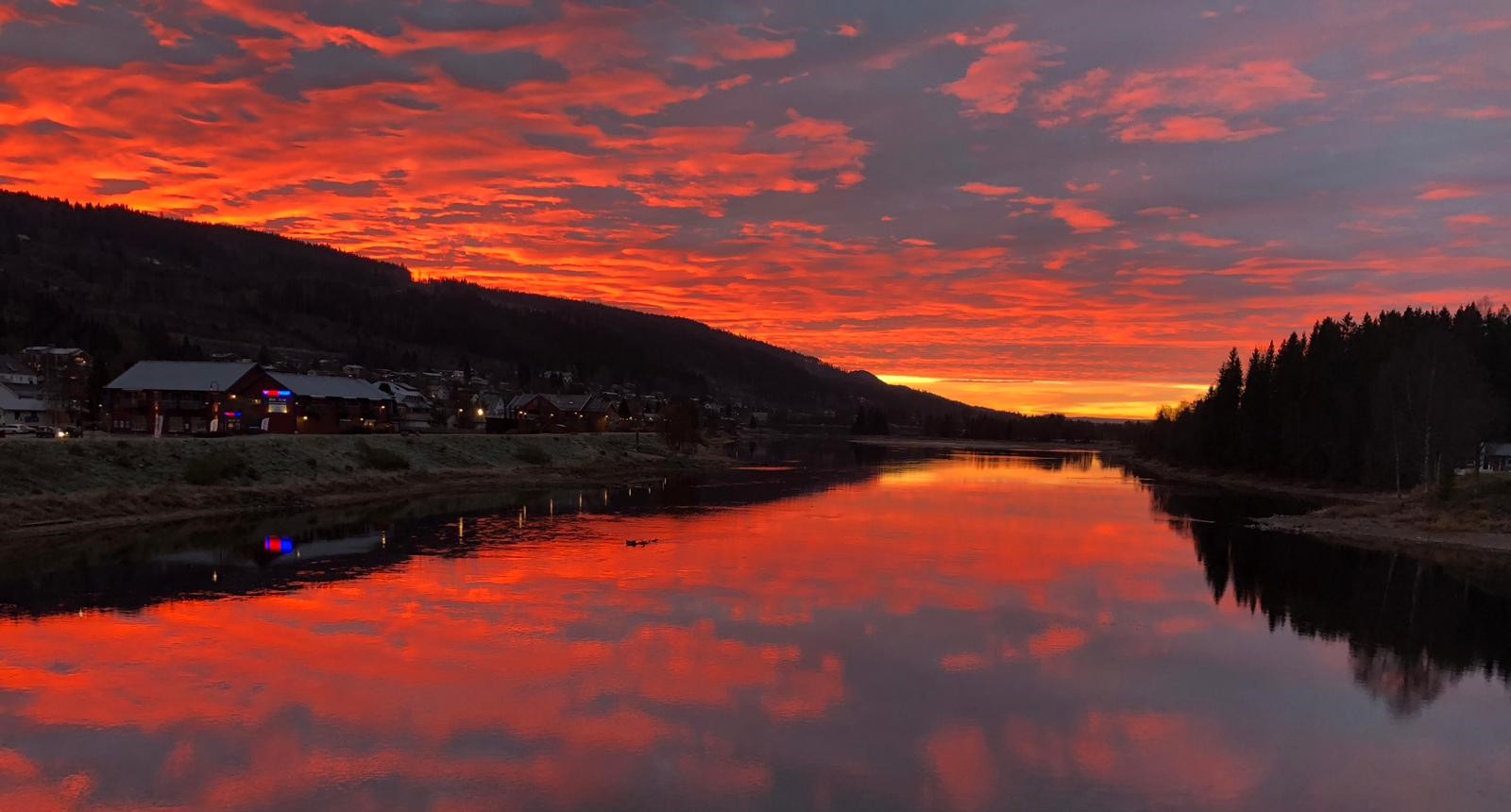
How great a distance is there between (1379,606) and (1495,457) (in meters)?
66.3

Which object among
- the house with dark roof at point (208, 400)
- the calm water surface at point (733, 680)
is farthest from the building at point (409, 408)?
the calm water surface at point (733, 680)

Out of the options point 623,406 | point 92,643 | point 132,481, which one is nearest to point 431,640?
point 92,643

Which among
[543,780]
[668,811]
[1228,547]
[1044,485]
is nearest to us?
[668,811]

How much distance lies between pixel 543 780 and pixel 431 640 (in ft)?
32.8

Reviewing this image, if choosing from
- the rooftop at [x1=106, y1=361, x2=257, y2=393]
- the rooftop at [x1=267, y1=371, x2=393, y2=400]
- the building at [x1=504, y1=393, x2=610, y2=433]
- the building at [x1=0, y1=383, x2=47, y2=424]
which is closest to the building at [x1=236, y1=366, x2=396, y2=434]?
the rooftop at [x1=267, y1=371, x2=393, y2=400]

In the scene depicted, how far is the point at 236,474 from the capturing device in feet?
177

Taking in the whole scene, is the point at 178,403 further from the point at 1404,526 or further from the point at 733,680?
the point at 1404,526

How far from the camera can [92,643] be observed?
2230cm

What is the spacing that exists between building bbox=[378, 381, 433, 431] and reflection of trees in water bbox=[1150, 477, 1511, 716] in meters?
83.6

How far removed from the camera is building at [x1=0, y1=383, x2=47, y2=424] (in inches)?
3740

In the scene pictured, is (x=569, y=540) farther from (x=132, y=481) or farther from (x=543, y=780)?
(x=543, y=780)

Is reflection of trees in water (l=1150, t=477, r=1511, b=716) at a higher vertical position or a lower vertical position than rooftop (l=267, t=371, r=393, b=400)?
lower

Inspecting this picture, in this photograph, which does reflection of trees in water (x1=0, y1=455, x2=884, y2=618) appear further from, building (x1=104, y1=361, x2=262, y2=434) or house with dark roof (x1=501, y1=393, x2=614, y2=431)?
house with dark roof (x1=501, y1=393, x2=614, y2=431)

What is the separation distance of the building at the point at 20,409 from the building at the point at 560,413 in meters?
55.5
